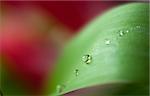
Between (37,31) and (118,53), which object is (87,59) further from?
(37,31)

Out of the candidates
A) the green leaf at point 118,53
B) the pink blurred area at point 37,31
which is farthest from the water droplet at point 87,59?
the pink blurred area at point 37,31

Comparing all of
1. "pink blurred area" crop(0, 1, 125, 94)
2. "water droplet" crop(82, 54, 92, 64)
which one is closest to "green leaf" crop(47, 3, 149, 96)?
"water droplet" crop(82, 54, 92, 64)

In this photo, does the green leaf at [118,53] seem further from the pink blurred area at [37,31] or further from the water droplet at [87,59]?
the pink blurred area at [37,31]

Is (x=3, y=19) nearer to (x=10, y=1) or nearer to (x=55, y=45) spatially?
(x=10, y=1)

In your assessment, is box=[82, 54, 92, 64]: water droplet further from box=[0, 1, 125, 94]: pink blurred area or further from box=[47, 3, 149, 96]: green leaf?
box=[0, 1, 125, 94]: pink blurred area

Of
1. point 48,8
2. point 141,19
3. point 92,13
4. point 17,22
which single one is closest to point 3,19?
point 17,22

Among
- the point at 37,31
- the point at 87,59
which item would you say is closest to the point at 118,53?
the point at 87,59
